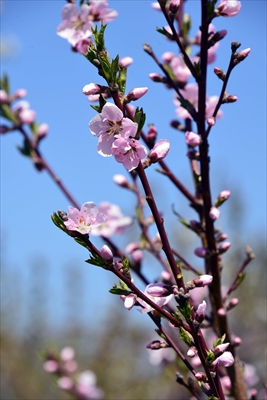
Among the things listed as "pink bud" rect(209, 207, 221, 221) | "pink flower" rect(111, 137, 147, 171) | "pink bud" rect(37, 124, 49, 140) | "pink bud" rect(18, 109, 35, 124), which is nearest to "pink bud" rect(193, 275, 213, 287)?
"pink flower" rect(111, 137, 147, 171)

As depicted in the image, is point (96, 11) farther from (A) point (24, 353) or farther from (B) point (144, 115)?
(A) point (24, 353)

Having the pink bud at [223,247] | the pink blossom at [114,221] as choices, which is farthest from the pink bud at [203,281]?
the pink blossom at [114,221]

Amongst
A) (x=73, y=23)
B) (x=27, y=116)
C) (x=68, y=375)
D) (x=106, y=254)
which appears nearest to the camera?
(x=106, y=254)

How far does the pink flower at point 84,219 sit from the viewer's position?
4.89ft

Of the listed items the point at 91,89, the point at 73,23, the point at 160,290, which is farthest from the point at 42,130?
Result: the point at 160,290

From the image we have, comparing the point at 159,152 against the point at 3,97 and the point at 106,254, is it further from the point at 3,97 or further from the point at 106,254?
the point at 3,97

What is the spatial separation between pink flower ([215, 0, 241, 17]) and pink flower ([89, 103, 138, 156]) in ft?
2.65

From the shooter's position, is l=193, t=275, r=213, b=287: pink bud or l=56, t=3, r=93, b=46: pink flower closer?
l=193, t=275, r=213, b=287: pink bud

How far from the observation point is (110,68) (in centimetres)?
149

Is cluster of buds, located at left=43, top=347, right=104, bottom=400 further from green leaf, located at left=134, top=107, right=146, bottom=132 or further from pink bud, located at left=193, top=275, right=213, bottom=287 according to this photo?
green leaf, located at left=134, top=107, right=146, bottom=132

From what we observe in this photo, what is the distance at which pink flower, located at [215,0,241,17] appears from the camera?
6.71ft

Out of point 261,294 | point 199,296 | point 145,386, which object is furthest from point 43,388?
point 199,296

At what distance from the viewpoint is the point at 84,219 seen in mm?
1539

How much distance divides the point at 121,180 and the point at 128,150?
4.96ft
